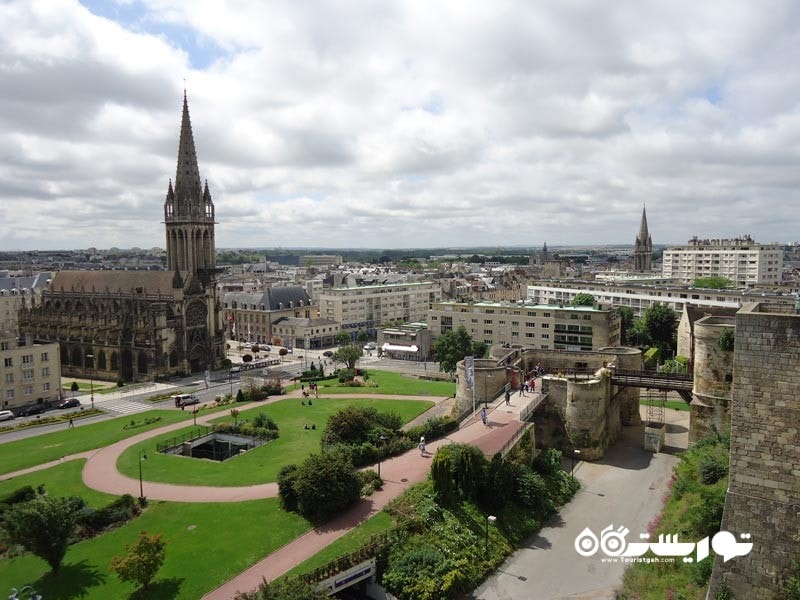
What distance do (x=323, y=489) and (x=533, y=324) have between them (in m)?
57.2

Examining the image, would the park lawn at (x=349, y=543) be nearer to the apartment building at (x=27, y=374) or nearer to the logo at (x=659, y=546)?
the logo at (x=659, y=546)

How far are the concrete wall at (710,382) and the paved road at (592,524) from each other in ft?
16.3

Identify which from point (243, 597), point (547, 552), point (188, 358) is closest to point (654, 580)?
point (547, 552)

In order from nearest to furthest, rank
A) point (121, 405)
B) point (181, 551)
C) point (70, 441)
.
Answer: point (181, 551), point (70, 441), point (121, 405)

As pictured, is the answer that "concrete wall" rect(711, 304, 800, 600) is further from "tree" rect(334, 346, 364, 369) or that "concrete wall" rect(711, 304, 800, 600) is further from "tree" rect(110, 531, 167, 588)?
"tree" rect(334, 346, 364, 369)

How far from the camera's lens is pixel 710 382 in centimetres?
3856

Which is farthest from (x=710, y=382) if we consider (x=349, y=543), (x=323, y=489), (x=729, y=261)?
(x=729, y=261)

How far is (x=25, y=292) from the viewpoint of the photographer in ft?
354

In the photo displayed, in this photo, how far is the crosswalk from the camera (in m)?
60.6

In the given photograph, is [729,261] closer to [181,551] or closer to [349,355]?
[349,355]

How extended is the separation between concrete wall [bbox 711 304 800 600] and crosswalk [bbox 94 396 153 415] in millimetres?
56710

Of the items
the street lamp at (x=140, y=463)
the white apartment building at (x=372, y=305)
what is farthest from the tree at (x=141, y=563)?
the white apartment building at (x=372, y=305)

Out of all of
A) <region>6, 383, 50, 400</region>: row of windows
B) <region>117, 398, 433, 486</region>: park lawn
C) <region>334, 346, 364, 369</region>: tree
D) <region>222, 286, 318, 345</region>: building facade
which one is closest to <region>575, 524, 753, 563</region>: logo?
<region>117, 398, 433, 486</region>: park lawn

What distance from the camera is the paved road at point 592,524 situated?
27.2 metres
